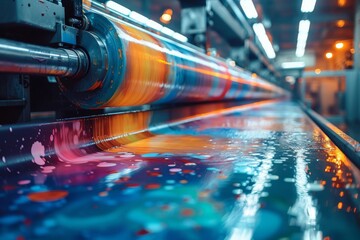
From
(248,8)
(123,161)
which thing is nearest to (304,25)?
(248,8)

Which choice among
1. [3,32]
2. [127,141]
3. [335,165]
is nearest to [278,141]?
[335,165]

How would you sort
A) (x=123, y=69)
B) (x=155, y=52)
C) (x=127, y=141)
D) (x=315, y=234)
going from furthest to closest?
(x=155, y=52) → (x=127, y=141) → (x=123, y=69) → (x=315, y=234)

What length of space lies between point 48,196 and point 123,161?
1.22ft

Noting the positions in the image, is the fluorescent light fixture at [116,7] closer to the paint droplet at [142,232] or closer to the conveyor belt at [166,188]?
the conveyor belt at [166,188]

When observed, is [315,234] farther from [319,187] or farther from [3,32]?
[3,32]

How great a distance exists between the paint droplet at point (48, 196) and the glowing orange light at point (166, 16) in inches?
291

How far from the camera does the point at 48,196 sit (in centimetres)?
70

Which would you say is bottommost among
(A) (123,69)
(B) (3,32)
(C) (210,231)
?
(C) (210,231)

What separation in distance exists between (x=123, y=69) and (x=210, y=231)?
2.73ft

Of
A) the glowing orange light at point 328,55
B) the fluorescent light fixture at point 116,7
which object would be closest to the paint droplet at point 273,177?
the fluorescent light fixture at point 116,7

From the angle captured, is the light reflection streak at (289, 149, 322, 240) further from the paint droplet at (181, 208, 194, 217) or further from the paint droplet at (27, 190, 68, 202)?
the paint droplet at (27, 190, 68, 202)

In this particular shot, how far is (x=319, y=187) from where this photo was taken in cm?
77

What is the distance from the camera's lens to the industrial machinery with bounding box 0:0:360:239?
57cm

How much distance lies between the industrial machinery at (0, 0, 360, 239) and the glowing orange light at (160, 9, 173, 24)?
20.7 feet
